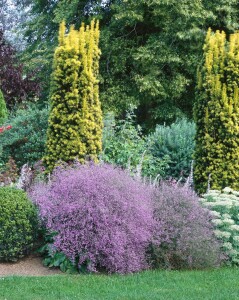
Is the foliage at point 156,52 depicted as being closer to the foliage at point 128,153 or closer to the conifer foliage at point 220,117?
the foliage at point 128,153

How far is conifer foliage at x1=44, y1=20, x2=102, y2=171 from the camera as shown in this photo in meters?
8.92

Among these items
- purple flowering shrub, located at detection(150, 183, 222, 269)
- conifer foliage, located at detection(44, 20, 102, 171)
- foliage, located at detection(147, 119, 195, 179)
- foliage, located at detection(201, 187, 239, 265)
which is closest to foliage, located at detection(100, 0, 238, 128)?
foliage, located at detection(147, 119, 195, 179)

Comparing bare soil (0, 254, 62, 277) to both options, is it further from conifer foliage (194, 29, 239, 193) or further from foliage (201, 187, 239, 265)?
conifer foliage (194, 29, 239, 193)

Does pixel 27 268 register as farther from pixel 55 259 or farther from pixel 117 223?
pixel 117 223

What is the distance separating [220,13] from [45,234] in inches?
540

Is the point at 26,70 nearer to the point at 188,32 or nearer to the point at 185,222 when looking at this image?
the point at 188,32

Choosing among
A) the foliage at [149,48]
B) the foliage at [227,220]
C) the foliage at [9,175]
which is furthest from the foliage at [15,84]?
the foliage at [227,220]

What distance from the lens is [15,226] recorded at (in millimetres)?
6922

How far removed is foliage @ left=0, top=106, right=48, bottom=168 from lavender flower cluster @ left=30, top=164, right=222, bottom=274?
190 inches

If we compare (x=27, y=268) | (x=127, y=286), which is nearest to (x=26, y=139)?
(x=27, y=268)

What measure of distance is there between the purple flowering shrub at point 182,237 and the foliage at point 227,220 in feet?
0.56

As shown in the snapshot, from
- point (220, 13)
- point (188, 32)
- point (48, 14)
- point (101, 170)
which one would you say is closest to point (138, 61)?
point (188, 32)

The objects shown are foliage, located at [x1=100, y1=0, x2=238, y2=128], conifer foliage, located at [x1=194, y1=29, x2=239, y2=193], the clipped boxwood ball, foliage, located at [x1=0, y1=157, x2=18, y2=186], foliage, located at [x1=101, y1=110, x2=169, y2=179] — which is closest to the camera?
the clipped boxwood ball

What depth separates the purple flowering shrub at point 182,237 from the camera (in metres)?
7.00
